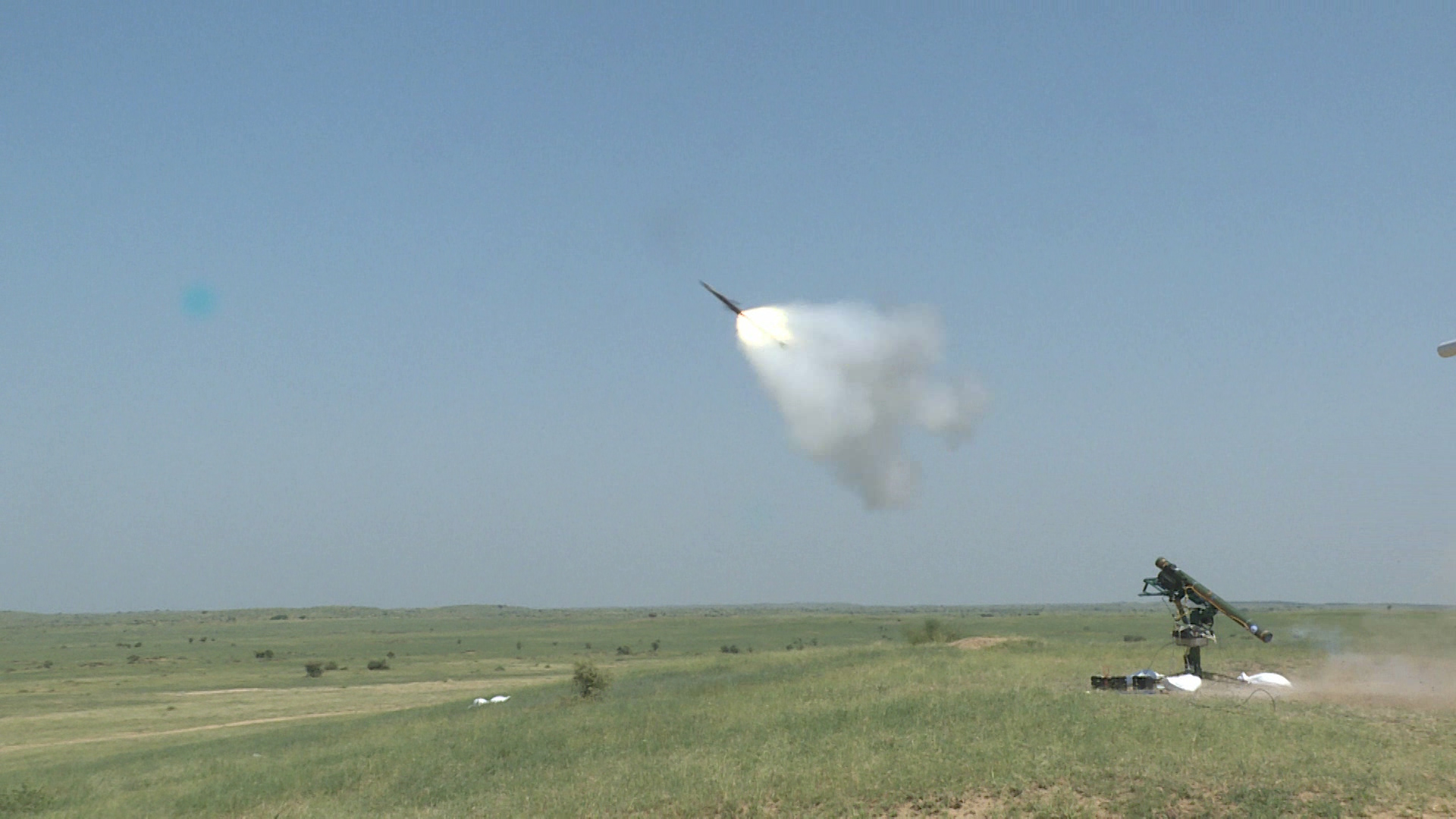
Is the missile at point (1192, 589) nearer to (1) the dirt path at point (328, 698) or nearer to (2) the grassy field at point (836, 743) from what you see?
(2) the grassy field at point (836, 743)

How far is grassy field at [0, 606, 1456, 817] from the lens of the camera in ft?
60.6

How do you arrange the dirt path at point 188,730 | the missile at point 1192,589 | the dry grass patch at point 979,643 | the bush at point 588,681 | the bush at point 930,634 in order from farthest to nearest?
the bush at point 930,634 < the dry grass patch at point 979,643 < the dirt path at point 188,730 < the bush at point 588,681 < the missile at point 1192,589

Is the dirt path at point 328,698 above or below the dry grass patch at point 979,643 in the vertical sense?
below

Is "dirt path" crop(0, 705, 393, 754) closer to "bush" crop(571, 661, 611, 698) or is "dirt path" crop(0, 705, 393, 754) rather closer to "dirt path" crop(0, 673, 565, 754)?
→ "dirt path" crop(0, 673, 565, 754)

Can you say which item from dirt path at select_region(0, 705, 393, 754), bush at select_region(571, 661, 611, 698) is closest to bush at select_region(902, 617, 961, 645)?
bush at select_region(571, 661, 611, 698)

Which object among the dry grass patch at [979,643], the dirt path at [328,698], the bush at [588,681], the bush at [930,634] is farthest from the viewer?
the bush at [930,634]

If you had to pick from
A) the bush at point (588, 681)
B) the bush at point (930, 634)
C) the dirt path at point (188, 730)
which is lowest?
the dirt path at point (188, 730)

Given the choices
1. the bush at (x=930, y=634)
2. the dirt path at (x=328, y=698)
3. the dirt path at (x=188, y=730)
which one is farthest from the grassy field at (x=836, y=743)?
the bush at (x=930, y=634)

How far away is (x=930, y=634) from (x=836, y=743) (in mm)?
34424

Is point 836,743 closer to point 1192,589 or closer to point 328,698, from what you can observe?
point 1192,589

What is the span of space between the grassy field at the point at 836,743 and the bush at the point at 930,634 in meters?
6.15

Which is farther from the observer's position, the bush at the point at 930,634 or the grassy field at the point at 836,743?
the bush at the point at 930,634

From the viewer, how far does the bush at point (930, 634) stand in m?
54.6

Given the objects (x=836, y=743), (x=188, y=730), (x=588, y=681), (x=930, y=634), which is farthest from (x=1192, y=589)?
(x=188, y=730)
